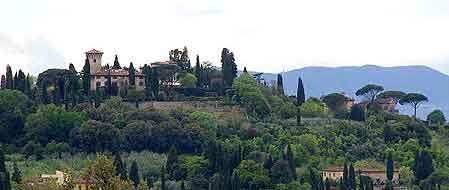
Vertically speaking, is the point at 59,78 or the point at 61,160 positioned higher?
the point at 59,78

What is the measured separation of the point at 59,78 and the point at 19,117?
24.4ft

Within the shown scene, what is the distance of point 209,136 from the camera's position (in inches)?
3292

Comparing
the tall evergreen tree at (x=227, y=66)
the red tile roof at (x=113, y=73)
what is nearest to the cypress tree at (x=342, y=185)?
the tall evergreen tree at (x=227, y=66)

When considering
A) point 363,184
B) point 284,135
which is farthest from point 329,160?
point 363,184

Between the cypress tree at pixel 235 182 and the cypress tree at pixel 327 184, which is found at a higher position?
the cypress tree at pixel 235 182

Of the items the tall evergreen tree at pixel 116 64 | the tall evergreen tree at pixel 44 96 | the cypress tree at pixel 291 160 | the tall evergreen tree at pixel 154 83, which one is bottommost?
the cypress tree at pixel 291 160

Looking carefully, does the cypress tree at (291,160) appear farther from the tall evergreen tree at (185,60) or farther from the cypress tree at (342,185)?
the tall evergreen tree at (185,60)

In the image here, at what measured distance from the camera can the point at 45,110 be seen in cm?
8325

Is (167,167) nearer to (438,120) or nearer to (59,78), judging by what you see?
(59,78)

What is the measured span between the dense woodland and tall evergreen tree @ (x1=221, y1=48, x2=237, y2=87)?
0.10m

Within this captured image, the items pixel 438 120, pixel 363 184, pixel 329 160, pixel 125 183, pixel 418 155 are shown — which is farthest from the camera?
pixel 438 120

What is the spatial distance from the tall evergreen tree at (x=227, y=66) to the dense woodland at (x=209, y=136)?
10cm

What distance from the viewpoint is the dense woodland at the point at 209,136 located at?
75.3 metres

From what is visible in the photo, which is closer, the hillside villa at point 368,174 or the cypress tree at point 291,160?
the cypress tree at point 291,160
